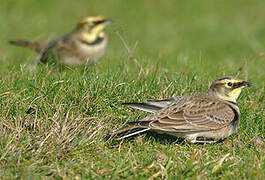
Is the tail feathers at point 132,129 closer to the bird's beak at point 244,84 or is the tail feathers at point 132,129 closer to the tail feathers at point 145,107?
the tail feathers at point 145,107

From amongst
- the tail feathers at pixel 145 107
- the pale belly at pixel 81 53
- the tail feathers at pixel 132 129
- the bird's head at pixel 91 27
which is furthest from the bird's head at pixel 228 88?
the bird's head at pixel 91 27

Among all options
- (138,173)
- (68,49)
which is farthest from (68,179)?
(68,49)

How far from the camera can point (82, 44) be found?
993 centimetres

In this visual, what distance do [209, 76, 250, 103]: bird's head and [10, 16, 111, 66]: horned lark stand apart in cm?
411

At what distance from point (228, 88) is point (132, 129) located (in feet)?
4.47

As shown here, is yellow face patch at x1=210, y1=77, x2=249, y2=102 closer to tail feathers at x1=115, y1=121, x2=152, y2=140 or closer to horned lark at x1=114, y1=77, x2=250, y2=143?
horned lark at x1=114, y1=77, x2=250, y2=143

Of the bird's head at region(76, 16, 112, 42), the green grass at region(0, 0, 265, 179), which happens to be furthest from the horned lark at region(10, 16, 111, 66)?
A: the green grass at region(0, 0, 265, 179)

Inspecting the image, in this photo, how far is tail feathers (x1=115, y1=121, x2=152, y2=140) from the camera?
202 inches

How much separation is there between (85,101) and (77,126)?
0.54 meters

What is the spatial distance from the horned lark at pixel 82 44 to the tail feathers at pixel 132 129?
15.2 ft

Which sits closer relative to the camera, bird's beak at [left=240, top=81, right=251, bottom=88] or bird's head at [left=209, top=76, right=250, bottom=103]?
bird's beak at [left=240, top=81, right=251, bottom=88]

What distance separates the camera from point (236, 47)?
13570 millimetres

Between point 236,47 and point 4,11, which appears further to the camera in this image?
point 4,11

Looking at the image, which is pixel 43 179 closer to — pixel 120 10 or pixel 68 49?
pixel 68 49
